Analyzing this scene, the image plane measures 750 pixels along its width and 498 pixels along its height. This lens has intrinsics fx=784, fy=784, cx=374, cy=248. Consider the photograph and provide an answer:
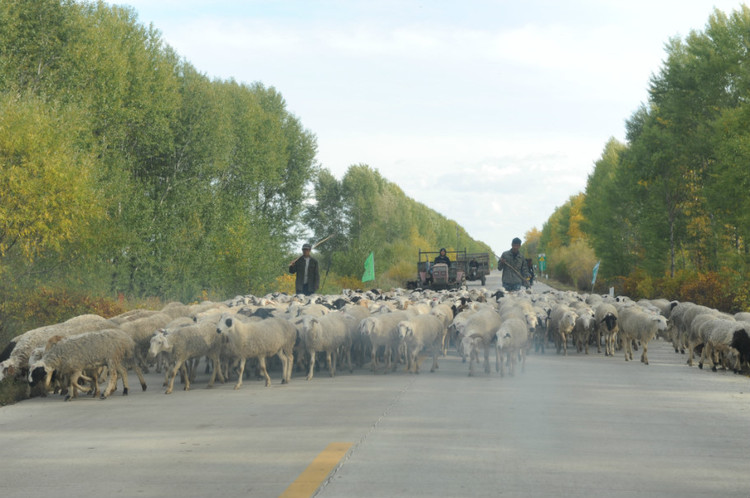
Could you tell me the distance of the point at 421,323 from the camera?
1526 centimetres

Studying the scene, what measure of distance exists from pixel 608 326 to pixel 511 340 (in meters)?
4.96

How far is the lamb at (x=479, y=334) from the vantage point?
1425 cm

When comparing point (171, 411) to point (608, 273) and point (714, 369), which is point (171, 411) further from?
point (608, 273)

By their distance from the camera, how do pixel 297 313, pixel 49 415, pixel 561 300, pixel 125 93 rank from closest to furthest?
pixel 49 415 → pixel 297 313 → pixel 561 300 → pixel 125 93

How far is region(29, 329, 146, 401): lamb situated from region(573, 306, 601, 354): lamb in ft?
35.2

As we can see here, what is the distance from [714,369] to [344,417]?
8.75 m

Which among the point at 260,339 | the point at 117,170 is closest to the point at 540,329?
the point at 260,339

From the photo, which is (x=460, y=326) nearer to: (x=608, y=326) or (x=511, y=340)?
(x=511, y=340)

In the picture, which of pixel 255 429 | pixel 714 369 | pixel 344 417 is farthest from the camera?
pixel 714 369

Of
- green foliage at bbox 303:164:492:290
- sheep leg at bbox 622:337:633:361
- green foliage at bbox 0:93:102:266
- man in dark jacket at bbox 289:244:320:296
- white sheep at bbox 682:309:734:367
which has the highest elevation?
green foliage at bbox 303:164:492:290

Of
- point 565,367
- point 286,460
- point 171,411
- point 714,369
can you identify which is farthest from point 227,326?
point 714,369

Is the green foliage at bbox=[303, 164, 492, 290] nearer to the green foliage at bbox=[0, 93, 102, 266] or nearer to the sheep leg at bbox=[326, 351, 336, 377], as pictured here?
the green foliage at bbox=[0, 93, 102, 266]

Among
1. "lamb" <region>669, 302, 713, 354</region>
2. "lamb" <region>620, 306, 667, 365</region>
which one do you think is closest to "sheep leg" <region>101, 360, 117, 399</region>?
"lamb" <region>620, 306, 667, 365</region>

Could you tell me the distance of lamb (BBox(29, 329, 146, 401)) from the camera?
11.6 metres
